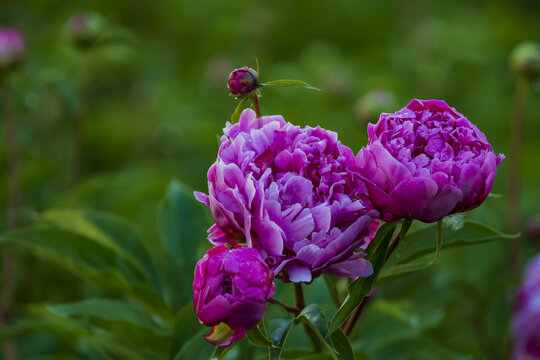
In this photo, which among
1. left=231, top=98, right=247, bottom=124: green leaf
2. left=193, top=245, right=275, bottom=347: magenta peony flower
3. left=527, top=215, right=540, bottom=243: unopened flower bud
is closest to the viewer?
left=193, top=245, right=275, bottom=347: magenta peony flower

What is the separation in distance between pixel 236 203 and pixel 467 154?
0.18 meters

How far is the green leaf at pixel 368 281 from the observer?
0.54 metres

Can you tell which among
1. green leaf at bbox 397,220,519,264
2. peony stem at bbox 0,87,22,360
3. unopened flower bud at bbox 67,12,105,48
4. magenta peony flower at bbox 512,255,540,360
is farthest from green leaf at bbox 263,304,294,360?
unopened flower bud at bbox 67,12,105,48

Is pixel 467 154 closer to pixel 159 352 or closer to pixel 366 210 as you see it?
pixel 366 210

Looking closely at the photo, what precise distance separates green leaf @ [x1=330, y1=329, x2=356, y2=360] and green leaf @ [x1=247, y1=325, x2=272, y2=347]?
5 centimetres

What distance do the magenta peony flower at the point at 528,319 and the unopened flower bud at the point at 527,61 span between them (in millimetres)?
318

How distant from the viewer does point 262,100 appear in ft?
5.38

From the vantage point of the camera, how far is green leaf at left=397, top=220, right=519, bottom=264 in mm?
630

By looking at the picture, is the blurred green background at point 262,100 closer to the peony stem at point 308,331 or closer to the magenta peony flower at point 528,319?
the magenta peony flower at point 528,319

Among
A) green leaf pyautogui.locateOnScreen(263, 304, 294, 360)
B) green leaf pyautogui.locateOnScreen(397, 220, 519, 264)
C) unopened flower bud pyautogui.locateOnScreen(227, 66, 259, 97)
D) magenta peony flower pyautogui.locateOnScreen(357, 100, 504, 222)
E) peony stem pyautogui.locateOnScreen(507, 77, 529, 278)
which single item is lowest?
peony stem pyautogui.locateOnScreen(507, 77, 529, 278)

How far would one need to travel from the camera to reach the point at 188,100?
209cm

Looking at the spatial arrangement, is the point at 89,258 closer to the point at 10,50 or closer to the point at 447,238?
the point at 447,238

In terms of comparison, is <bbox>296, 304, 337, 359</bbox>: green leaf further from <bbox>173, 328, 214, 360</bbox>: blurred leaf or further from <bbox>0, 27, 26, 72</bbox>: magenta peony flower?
<bbox>0, 27, 26, 72</bbox>: magenta peony flower

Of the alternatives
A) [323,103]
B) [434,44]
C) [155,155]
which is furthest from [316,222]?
[155,155]
